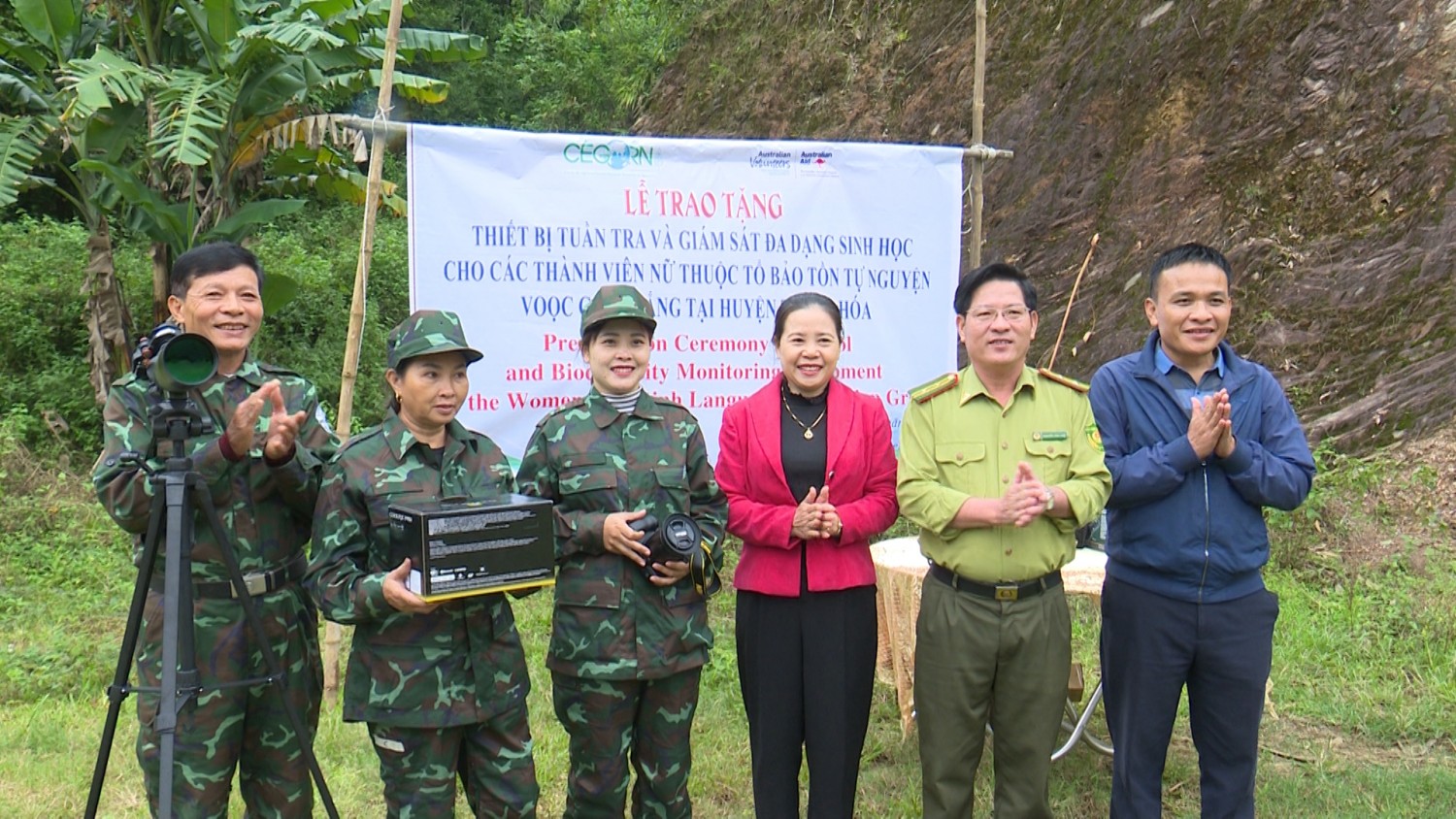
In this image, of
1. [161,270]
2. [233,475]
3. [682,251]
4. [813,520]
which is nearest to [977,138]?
[682,251]

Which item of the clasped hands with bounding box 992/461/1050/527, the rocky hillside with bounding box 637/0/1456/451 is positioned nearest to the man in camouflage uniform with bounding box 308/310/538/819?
the clasped hands with bounding box 992/461/1050/527

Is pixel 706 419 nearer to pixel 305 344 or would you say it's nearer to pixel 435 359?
Result: pixel 435 359

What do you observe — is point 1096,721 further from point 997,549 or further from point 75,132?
point 75,132

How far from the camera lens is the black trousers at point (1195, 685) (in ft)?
9.54

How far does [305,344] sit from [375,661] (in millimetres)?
8804

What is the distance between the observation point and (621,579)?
2.96 metres

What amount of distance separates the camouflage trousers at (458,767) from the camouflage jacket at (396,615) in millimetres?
73

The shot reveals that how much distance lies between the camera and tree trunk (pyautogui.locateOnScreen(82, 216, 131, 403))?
8.73 meters

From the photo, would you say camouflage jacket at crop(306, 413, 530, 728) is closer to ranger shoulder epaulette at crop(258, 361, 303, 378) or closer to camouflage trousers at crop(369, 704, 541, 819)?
camouflage trousers at crop(369, 704, 541, 819)

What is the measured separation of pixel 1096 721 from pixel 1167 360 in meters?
2.14

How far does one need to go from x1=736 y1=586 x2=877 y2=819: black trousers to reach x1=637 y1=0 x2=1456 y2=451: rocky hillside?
485cm

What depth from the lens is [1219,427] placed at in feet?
9.00

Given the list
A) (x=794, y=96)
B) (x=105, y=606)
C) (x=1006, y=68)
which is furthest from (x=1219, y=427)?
(x=794, y=96)

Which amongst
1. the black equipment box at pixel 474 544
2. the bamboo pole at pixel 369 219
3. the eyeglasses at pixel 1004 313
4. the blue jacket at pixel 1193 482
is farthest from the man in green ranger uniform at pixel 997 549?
the bamboo pole at pixel 369 219
